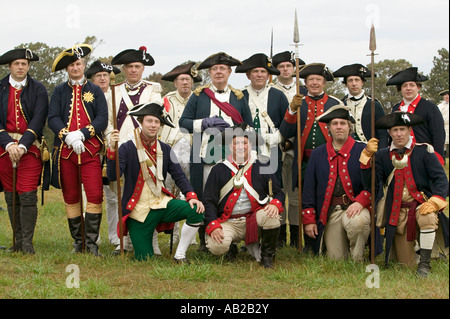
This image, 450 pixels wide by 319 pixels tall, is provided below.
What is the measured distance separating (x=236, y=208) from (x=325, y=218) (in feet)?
3.17

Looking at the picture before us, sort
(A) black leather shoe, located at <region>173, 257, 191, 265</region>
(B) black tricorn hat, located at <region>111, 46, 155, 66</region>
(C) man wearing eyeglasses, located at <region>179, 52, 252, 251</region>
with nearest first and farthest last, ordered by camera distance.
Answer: (A) black leather shoe, located at <region>173, 257, 191, 265</region> → (C) man wearing eyeglasses, located at <region>179, 52, 252, 251</region> → (B) black tricorn hat, located at <region>111, 46, 155, 66</region>

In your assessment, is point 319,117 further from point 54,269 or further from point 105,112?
point 54,269

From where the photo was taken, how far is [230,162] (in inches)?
275

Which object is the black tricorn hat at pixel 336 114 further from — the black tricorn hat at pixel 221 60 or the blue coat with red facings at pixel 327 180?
the black tricorn hat at pixel 221 60

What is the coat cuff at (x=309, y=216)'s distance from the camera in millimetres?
7039

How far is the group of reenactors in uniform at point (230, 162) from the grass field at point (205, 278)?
226mm

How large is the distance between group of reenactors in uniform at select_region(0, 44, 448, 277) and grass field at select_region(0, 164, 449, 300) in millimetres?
226

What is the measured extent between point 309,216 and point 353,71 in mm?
2045

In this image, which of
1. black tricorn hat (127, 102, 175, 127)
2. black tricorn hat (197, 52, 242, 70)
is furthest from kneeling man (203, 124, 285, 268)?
black tricorn hat (197, 52, 242, 70)

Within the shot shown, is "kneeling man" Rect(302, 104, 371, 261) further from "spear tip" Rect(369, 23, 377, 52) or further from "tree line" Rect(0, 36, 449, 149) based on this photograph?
"tree line" Rect(0, 36, 449, 149)

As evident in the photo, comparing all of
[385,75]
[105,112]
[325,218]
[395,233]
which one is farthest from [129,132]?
[385,75]

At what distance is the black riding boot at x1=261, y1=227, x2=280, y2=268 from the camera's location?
262 inches
